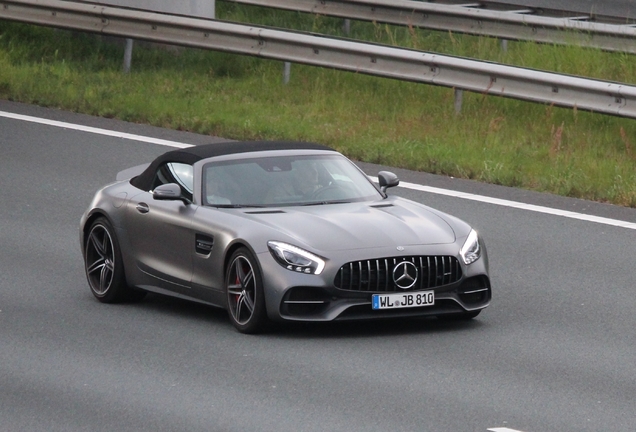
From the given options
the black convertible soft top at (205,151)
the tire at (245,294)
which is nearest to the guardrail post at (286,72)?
the black convertible soft top at (205,151)

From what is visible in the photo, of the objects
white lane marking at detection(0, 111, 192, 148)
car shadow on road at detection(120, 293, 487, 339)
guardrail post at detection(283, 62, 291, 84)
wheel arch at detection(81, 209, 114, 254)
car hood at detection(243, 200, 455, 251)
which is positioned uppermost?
car hood at detection(243, 200, 455, 251)

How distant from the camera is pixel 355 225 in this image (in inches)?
426

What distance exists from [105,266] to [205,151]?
1.20 metres

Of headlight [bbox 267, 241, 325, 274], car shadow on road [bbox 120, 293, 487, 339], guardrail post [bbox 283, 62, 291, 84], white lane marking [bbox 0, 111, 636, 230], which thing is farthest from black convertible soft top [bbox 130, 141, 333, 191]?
guardrail post [bbox 283, 62, 291, 84]

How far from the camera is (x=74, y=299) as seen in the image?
12078mm

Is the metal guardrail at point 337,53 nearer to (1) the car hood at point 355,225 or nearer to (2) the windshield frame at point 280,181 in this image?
(2) the windshield frame at point 280,181

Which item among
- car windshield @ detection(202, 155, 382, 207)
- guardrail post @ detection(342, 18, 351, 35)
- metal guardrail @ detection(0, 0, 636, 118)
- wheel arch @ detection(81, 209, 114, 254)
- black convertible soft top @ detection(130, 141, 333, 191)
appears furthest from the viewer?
guardrail post @ detection(342, 18, 351, 35)

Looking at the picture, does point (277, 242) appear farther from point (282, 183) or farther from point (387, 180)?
point (387, 180)

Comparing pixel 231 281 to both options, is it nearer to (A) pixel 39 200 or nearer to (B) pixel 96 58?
(A) pixel 39 200

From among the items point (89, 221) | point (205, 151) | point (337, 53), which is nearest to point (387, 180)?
point (205, 151)

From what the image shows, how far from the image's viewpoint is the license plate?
34.3ft

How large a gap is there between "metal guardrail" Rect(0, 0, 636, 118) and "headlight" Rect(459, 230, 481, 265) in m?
6.32

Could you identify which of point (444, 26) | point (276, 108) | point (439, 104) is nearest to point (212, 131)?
point (276, 108)

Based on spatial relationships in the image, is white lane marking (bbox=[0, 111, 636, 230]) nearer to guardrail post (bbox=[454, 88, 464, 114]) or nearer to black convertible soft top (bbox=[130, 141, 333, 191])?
guardrail post (bbox=[454, 88, 464, 114])
